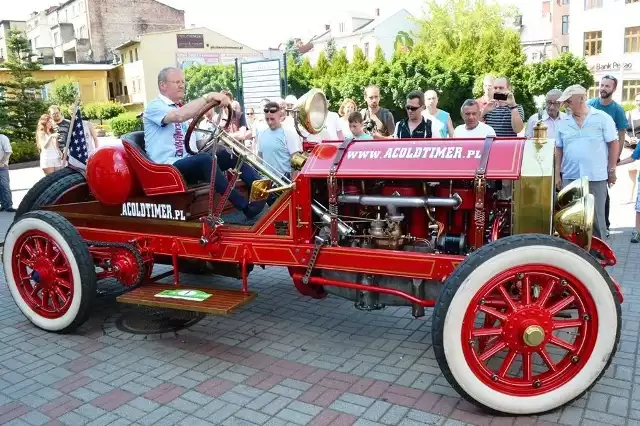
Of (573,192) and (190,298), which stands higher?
(573,192)

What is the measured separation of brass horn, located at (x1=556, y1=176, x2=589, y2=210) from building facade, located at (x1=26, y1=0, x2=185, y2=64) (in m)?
55.5

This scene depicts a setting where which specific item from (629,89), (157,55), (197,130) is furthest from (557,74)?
(157,55)

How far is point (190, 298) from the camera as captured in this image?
147 inches

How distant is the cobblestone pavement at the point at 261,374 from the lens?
2984mm

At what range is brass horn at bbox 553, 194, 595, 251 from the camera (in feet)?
9.72

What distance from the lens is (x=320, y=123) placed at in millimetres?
3908

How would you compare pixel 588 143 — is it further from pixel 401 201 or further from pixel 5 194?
pixel 5 194

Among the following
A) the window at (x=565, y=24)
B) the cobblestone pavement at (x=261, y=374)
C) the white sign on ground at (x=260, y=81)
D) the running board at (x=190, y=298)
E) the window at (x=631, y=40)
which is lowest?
the cobblestone pavement at (x=261, y=374)

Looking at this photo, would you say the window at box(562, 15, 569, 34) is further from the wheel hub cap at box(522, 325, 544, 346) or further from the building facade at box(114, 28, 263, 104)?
the wheel hub cap at box(522, 325, 544, 346)

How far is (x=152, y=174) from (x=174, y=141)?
35 cm

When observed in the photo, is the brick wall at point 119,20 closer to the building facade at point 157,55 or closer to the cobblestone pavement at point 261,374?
the building facade at point 157,55

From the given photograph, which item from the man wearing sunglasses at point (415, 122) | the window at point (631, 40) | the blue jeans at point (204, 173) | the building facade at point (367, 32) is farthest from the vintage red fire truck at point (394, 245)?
the building facade at point (367, 32)

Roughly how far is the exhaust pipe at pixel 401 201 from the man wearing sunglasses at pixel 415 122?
2033 millimetres

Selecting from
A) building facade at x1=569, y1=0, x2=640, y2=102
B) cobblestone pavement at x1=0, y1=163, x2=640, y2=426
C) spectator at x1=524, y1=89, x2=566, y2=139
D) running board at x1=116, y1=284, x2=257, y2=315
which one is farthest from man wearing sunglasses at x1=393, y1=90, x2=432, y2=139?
building facade at x1=569, y1=0, x2=640, y2=102
